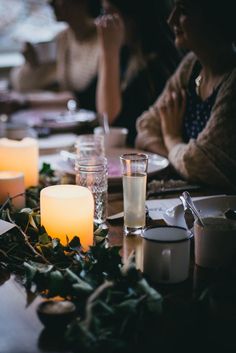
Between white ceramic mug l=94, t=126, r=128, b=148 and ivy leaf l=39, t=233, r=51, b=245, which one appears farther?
white ceramic mug l=94, t=126, r=128, b=148

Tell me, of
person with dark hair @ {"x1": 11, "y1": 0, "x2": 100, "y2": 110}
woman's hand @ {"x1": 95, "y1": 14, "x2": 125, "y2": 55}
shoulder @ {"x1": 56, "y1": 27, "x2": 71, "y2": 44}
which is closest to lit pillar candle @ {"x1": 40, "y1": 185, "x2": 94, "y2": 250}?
woman's hand @ {"x1": 95, "y1": 14, "x2": 125, "y2": 55}

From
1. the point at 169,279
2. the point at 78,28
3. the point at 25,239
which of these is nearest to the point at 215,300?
the point at 169,279

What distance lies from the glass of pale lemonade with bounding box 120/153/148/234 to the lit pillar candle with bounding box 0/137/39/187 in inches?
18.3

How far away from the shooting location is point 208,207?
1.34m

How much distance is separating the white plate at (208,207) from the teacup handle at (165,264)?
0.91 ft

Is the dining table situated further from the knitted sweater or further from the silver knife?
the knitted sweater

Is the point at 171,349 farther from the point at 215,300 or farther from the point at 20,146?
the point at 20,146

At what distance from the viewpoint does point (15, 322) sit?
0.88m

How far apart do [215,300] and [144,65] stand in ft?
5.96

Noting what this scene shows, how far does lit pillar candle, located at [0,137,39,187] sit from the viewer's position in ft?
5.36

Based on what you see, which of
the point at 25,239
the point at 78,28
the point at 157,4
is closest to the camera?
the point at 25,239

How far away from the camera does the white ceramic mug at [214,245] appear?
104 cm

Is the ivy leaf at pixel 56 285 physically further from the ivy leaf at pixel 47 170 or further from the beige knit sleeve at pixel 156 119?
the beige knit sleeve at pixel 156 119

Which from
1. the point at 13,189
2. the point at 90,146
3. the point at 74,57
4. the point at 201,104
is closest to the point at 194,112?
the point at 201,104
